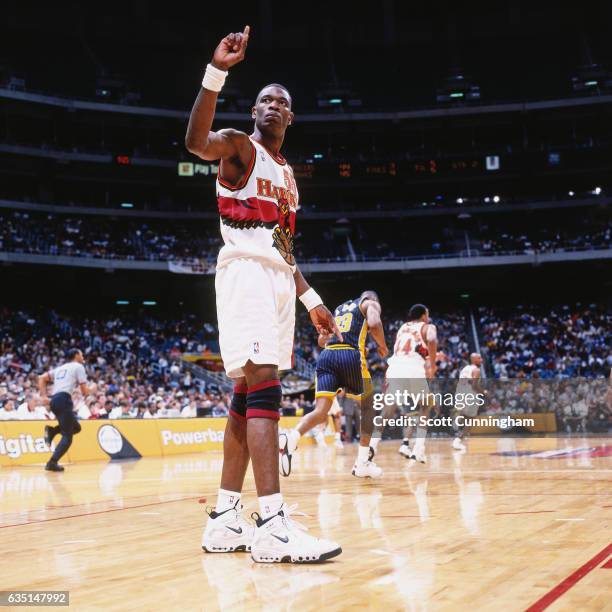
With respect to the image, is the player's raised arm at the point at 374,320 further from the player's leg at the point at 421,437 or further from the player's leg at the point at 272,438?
the player's leg at the point at 272,438

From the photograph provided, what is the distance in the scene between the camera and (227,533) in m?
3.98

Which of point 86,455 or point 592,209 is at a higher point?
point 592,209

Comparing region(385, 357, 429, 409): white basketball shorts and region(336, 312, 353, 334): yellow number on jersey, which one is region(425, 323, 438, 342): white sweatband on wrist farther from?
region(336, 312, 353, 334): yellow number on jersey

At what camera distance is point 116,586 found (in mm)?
3018

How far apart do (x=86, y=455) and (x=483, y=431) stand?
799cm

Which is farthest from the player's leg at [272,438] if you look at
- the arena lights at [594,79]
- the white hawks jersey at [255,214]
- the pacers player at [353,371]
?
the arena lights at [594,79]

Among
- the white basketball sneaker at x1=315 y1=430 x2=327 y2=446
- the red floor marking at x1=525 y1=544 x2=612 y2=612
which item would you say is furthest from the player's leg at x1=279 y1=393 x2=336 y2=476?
the white basketball sneaker at x1=315 y1=430 x2=327 y2=446

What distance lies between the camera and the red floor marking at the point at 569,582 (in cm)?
259

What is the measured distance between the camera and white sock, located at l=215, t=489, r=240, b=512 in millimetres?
4125

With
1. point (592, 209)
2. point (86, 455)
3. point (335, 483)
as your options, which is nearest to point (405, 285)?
point (592, 209)

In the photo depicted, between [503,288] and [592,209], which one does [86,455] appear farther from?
[592,209]

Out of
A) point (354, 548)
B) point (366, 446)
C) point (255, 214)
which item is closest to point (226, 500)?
point (354, 548)

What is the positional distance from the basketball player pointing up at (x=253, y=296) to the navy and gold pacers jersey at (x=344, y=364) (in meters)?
4.88

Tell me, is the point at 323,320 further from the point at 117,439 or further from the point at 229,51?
the point at 117,439
